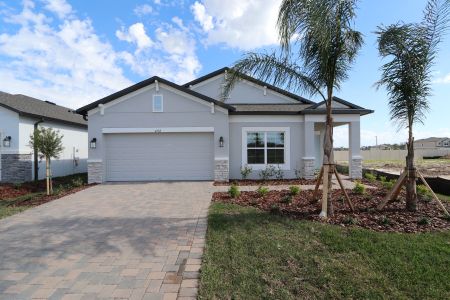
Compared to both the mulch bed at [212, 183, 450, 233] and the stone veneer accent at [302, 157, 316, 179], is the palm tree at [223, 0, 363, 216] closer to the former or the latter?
the mulch bed at [212, 183, 450, 233]

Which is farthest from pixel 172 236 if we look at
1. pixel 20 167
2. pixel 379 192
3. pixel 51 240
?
pixel 20 167

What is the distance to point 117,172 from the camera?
14.1 meters

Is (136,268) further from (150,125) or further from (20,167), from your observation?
(20,167)

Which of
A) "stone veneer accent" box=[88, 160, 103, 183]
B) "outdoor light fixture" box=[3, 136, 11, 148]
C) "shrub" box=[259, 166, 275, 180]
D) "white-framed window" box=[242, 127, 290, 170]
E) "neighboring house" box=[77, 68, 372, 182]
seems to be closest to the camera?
"stone veneer accent" box=[88, 160, 103, 183]

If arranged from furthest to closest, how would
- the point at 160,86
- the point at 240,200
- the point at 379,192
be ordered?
the point at 160,86
the point at 379,192
the point at 240,200

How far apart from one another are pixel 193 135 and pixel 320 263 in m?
10.5

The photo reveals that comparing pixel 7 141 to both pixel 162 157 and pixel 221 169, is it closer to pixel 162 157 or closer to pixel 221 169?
pixel 162 157

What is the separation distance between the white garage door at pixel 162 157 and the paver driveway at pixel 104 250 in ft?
16.6

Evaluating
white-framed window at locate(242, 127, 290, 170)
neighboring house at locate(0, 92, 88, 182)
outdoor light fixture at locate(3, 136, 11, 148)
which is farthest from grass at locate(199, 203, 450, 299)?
outdoor light fixture at locate(3, 136, 11, 148)

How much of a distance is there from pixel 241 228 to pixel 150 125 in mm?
9143

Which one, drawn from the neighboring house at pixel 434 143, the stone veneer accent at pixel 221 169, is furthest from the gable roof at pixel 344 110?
the neighboring house at pixel 434 143

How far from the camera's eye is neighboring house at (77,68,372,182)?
13.8 meters

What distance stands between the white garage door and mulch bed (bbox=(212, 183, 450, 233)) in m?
4.48

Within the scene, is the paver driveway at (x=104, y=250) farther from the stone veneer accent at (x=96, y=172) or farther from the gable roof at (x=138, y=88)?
the gable roof at (x=138, y=88)
